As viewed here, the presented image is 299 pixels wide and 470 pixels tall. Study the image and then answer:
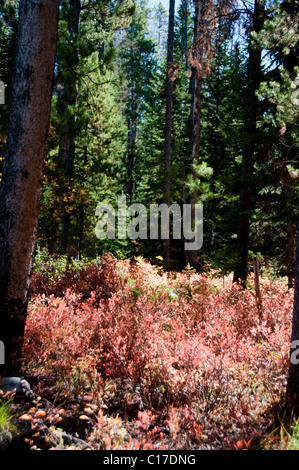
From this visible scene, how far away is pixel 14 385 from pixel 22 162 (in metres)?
2.44

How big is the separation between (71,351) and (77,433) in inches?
44.9

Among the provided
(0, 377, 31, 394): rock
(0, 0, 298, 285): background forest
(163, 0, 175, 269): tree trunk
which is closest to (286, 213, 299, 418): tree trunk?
(0, 377, 31, 394): rock

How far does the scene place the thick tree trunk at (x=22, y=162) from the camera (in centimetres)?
376

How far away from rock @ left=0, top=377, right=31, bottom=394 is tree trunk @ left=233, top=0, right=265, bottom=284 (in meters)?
6.57

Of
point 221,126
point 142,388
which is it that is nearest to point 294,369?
point 142,388

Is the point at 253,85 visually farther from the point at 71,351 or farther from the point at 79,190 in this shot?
the point at 71,351

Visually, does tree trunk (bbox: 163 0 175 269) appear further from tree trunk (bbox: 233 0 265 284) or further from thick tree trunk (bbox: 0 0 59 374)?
thick tree trunk (bbox: 0 0 59 374)

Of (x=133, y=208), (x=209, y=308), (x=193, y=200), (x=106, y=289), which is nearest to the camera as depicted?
(x=209, y=308)

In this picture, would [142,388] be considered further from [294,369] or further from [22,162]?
[22,162]

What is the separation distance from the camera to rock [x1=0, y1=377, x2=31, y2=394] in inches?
126

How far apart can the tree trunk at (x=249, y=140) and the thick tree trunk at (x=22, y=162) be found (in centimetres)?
612

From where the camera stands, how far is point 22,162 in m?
3.78
